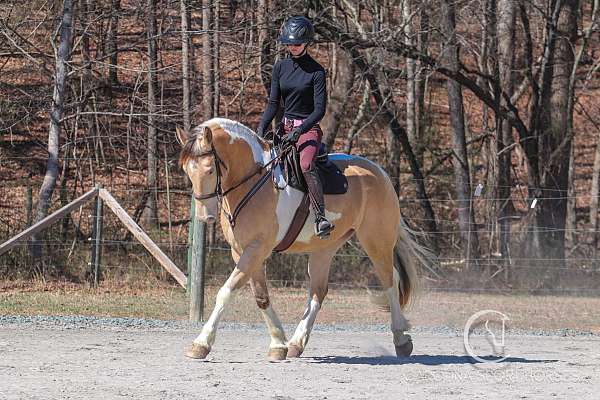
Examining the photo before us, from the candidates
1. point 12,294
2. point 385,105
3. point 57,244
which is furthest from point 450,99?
point 12,294

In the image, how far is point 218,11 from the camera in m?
18.4

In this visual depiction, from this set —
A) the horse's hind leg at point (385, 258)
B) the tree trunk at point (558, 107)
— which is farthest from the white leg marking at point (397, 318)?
the tree trunk at point (558, 107)

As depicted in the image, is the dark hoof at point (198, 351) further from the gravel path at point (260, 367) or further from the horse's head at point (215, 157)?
the horse's head at point (215, 157)

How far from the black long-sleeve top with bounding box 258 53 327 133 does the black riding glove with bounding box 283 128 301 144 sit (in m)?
0.05

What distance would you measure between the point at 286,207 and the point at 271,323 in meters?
1.00

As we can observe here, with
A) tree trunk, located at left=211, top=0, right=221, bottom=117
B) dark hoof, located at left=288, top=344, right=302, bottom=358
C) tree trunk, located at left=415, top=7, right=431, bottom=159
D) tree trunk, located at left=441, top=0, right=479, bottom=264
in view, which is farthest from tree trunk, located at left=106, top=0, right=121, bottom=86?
dark hoof, located at left=288, top=344, right=302, bottom=358

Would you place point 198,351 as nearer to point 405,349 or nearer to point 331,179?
point 331,179

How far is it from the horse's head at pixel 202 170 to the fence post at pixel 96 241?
7.56 metres

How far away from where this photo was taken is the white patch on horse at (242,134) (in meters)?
8.20

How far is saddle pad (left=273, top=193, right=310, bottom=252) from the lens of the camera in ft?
28.3

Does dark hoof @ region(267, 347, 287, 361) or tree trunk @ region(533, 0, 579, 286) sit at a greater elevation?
tree trunk @ region(533, 0, 579, 286)

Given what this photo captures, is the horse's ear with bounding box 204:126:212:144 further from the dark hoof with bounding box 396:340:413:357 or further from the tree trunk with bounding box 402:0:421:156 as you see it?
the tree trunk with bounding box 402:0:421:156

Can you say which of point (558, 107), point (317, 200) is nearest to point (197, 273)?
point (317, 200)

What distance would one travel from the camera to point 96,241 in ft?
50.8
